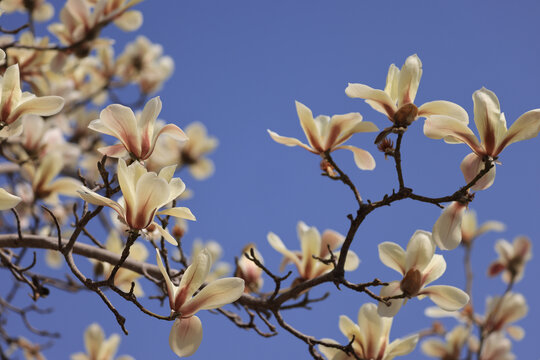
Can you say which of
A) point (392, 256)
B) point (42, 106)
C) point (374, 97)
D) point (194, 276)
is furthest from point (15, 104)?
point (392, 256)

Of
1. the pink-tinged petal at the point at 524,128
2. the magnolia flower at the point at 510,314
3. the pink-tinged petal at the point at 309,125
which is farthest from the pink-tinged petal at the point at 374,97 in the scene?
the magnolia flower at the point at 510,314

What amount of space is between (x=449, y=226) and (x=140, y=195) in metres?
0.66

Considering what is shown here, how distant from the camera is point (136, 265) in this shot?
1.42 m

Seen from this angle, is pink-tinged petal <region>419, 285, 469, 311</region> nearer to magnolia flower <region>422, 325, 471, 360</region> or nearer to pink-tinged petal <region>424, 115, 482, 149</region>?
pink-tinged petal <region>424, 115, 482, 149</region>

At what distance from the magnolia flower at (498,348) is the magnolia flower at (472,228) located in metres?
0.58

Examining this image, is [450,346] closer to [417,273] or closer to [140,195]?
[417,273]

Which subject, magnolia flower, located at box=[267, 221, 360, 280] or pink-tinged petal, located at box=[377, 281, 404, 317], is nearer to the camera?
pink-tinged petal, located at box=[377, 281, 404, 317]

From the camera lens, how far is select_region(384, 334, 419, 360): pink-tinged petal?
132 centimetres

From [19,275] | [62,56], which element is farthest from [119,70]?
[19,275]

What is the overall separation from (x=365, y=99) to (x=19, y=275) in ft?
3.49

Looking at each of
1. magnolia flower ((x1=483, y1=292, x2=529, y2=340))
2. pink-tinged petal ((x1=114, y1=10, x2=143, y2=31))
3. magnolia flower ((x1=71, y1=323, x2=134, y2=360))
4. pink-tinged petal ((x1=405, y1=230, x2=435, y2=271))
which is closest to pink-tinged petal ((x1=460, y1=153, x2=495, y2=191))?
pink-tinged petal ((x1=405, y1=230, x2=435, y2=271))

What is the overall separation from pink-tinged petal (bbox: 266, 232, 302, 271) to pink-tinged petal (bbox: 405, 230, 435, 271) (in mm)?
402

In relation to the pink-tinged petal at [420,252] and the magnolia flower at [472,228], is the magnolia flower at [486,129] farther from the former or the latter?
the magnolia flower at [472,228]

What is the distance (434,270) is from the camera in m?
1.26
